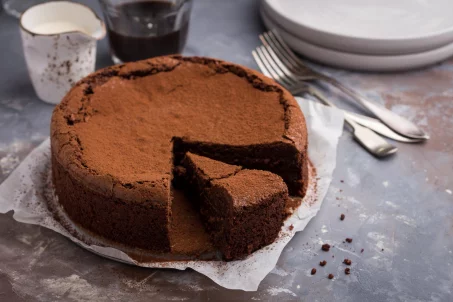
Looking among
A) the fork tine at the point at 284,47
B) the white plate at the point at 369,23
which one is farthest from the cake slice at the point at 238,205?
the white plate at the point at 369,23

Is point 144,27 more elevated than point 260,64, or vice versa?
point 144,27

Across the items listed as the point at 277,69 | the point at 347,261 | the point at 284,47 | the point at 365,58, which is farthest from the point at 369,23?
the point at 347,261

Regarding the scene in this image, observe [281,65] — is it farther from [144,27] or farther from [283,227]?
[283,227]

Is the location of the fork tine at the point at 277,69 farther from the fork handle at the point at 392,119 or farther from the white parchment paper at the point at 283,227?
the fork handle at the point at 392,119

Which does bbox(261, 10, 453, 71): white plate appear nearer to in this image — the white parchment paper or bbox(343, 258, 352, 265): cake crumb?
the white parchment paper

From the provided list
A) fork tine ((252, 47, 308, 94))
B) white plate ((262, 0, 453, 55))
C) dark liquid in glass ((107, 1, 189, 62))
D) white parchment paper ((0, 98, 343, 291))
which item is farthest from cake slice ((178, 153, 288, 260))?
white plate ((262, 0, 453, 55))

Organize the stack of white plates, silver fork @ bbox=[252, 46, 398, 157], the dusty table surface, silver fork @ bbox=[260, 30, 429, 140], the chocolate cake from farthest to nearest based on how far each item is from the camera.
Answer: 1. the stack of white plates
2. silver fork @ bbox=[260, 30, 429, 140]
3. silver fork @ bbox=[252, 46, 398, 157]
4. the chocolate cake
5. the dusty table surface
